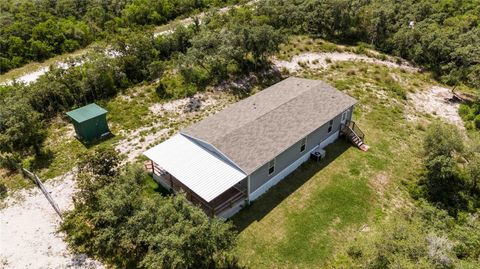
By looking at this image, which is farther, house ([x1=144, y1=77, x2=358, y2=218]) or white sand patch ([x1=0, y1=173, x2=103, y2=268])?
house ([x1=144, y1=77, x2=358, y2=218])

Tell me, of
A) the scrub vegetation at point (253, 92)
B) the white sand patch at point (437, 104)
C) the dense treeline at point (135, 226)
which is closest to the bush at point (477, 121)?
the scrub vegetation at point (253, 92)

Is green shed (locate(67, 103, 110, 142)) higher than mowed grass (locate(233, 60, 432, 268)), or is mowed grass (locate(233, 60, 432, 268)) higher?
green shed (locate(67, 103, 110, 142))

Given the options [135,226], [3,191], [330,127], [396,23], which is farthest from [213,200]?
[396,23]

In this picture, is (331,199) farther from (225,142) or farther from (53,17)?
(53,17)

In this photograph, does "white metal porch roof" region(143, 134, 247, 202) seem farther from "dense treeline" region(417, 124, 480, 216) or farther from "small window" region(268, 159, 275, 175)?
"dense treeline" region(417, 124, 480, 216)

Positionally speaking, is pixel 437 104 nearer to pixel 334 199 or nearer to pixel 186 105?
pixel 334 199

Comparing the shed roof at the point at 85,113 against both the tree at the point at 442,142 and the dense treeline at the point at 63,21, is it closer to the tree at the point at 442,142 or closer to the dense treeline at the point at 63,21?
the dense treeline at the point at 63,21

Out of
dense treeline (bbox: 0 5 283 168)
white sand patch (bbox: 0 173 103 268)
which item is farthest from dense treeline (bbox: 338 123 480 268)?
dense treeline (bbox: 0 5 283 168)
